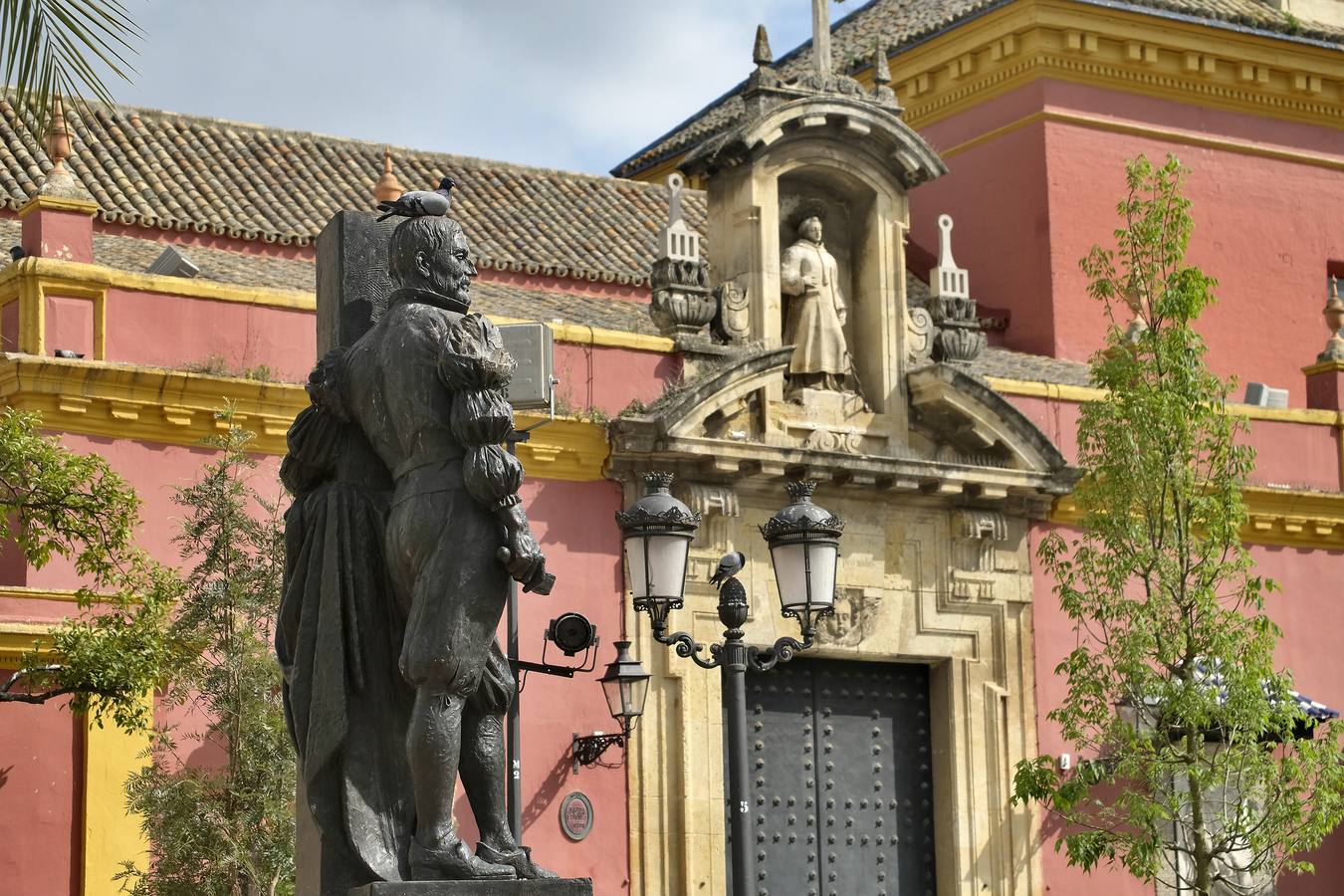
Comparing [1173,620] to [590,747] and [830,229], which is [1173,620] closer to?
[590,747]

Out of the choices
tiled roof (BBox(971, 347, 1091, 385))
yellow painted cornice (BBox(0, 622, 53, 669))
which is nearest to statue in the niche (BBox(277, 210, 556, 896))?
yellow painted cornice (BBox(0, 622, 53, 669))

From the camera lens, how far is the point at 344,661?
683 centimetres

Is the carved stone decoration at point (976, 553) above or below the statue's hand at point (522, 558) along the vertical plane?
above

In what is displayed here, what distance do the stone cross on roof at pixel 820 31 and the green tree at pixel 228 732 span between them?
245 inches

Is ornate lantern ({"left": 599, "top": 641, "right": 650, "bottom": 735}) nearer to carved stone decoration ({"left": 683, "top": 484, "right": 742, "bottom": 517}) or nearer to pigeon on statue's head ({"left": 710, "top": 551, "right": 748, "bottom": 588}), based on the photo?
carved stone decoration ({"left": 683, "top": 484, "right": 742, "bottom": 517})

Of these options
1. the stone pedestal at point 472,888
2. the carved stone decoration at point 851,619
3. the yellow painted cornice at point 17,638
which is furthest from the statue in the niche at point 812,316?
the stone pedestal at point 472,888

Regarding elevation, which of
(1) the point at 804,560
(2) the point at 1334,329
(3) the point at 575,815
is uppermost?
(2) the point at 1334,329

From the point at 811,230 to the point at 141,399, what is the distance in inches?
195

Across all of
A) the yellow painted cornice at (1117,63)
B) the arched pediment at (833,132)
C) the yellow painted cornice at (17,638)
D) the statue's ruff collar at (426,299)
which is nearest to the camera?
the statue's ruff collar at (426,299)

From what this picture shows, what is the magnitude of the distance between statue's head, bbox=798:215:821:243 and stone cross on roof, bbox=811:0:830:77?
3.78 feet

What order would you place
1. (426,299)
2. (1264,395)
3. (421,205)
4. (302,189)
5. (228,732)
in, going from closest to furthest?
(426,299)
(421,205)
(228,732)
(302,189)
(1264,395)

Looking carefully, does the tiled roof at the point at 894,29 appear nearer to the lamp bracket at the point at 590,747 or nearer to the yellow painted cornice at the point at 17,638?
the lamp bracket at the point at 590,747

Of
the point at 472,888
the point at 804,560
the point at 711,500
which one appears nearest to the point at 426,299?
the point at 472,888

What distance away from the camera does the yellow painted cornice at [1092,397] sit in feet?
60.1
